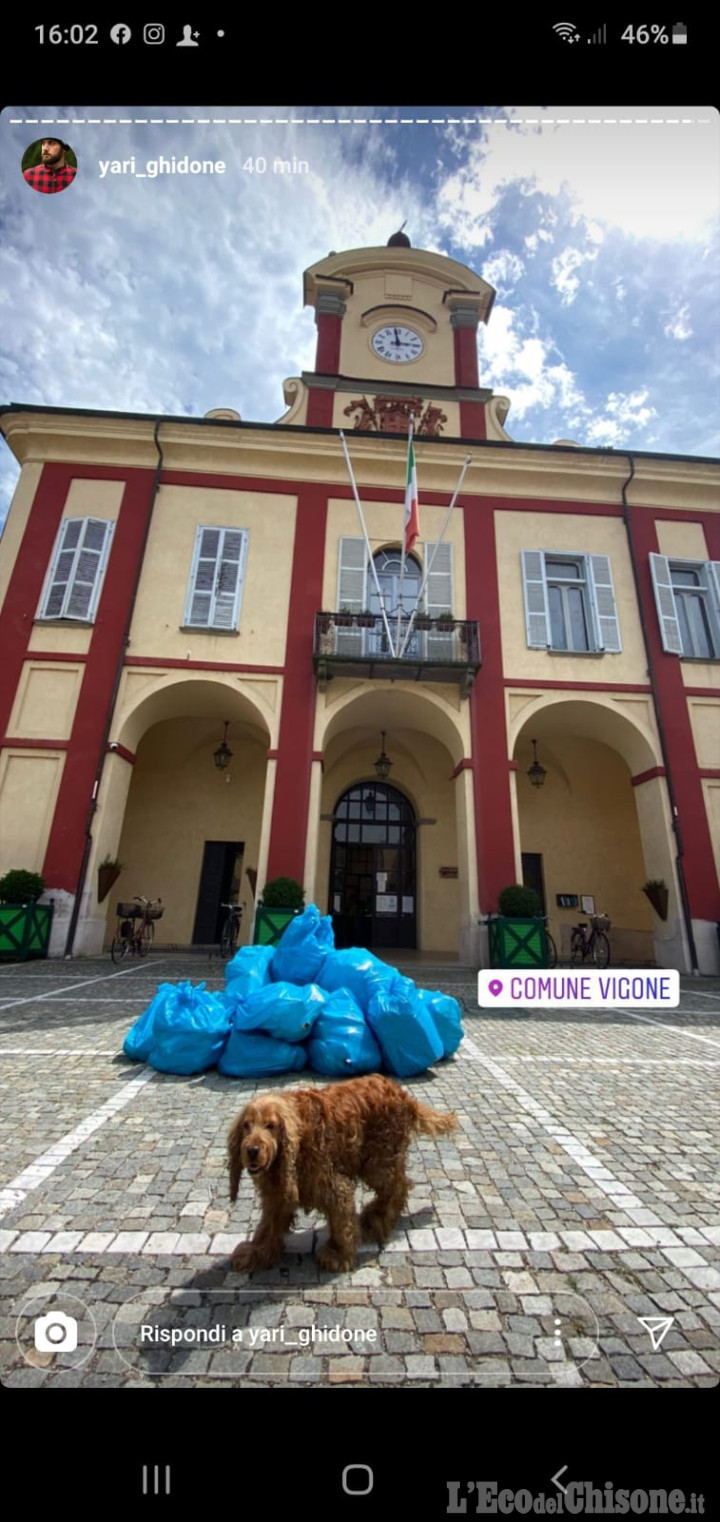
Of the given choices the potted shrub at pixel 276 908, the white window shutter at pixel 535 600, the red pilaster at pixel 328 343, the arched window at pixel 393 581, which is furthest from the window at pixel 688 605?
the red pilaster at pixel 328 343

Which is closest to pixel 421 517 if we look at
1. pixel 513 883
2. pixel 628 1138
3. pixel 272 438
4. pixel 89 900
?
pixel 272 438

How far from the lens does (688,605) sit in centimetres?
1198

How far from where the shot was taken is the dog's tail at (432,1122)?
78.8 inches

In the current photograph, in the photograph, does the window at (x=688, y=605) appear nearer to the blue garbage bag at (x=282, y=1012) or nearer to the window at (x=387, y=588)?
the window at (x=387, y=588)

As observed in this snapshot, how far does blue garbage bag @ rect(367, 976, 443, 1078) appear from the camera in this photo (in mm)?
3793

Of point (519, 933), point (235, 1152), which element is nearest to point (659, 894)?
point (519, 933)

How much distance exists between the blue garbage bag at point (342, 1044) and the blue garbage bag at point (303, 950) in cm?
49

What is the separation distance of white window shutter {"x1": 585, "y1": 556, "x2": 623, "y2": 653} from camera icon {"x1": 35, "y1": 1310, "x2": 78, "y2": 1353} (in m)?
11.8

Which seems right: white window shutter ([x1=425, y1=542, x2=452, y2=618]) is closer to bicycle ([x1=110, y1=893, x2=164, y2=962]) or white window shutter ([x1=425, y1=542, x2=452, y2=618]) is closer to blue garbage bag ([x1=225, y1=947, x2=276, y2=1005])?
bicycle ([x1=110, y1=893, x2=164, y2=962])

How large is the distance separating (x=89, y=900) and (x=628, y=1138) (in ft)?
29.0

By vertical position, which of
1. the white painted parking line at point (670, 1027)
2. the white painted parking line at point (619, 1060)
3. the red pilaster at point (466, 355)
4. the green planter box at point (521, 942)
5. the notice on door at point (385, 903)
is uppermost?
the red pilaster at point (466, 355)
